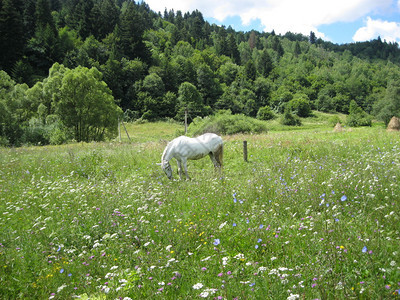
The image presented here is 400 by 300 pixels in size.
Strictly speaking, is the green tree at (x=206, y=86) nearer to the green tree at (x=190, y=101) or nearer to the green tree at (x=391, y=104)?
the green tree at (x=190, y=101)

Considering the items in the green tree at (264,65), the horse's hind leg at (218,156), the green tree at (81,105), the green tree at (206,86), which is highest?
the green tree at (264,65)

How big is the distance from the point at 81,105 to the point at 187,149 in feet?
89.2

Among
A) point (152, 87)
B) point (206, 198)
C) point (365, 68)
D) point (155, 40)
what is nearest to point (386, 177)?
point (206, 198)

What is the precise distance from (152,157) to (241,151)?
4886 millimetres

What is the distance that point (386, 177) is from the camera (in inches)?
207

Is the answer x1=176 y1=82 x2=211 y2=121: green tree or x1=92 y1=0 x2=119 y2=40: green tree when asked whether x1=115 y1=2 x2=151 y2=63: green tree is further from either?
x1=176 y1=82 x2=211 y2=121: green tree

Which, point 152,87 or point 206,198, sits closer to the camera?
point 206,198

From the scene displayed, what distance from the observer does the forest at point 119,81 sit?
3356 centimetres

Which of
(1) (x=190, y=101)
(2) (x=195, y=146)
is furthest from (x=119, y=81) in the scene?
(2) (x=195, y=146)

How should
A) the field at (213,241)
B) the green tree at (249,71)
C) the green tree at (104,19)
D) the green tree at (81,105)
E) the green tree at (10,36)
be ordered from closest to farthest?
the field at (213,241) → the green tree at (81,105) → the green tree at (10,36) → the green tree at (104,19) → the green tree at (249,71)

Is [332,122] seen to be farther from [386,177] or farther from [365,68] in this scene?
[365,68]

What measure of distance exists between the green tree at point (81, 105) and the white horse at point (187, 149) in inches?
1038

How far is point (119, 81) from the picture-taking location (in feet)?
281

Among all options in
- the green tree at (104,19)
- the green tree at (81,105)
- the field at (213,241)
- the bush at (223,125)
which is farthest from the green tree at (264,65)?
the field at (213,241)
